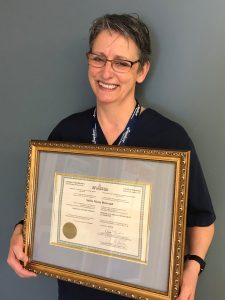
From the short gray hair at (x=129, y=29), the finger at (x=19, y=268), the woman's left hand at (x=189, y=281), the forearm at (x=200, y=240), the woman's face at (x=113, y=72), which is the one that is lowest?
the finger at (x=19, y=268)

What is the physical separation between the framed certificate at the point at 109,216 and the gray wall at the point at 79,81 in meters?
0.28

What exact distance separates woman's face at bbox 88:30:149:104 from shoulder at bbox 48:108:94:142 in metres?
0.12

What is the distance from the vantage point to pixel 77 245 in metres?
0.91

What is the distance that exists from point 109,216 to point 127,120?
0.30m

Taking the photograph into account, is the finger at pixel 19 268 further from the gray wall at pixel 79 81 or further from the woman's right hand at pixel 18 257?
the gray wall at pixel 79 81

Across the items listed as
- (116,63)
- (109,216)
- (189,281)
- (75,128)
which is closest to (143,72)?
(116,63)

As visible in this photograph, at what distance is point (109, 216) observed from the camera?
859 mm

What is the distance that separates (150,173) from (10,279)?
3.10ft

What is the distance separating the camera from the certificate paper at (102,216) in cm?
83

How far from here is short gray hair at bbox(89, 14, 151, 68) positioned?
95 cm

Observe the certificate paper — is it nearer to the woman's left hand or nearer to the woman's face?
the woman's left hand

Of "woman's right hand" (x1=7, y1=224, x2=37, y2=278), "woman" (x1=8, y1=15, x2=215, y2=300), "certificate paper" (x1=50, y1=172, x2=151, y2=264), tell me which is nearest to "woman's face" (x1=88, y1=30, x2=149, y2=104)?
"woman" (x1=8, y1=15, x2=215, y2=300)

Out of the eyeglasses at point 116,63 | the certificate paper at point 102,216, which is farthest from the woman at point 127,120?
the certificate paper at point 102,216

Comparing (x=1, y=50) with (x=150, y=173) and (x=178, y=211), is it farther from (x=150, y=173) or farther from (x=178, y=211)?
(x=178, y=211)
